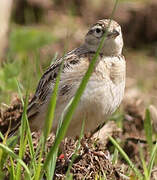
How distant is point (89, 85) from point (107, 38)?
0.51 m

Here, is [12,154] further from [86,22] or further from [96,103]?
[86,22]

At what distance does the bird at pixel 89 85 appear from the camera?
4188mm

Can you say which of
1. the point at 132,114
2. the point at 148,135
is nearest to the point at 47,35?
the point at 132,114

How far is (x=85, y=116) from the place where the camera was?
4.21 meters

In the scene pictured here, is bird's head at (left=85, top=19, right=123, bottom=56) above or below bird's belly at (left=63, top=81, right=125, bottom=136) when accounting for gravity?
above

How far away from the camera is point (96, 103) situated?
418 centimetres

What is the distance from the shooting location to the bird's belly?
4.16 meters

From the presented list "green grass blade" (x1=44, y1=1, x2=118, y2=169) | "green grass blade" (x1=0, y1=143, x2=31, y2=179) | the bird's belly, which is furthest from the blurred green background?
"green grass blade" (x1=44, y1=1, x2=118, y2=169)

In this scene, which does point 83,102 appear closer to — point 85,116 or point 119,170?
point 85,116

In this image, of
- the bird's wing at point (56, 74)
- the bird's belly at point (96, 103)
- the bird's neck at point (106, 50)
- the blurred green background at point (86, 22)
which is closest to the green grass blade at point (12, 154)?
the bird's belly at point (96, 103)

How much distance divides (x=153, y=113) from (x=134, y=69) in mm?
3739

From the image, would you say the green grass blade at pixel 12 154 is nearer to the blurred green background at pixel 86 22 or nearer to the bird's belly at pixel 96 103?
the bird's belly at pixel 96 103

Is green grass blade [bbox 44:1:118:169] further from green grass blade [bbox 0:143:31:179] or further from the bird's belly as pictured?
the bird's belly

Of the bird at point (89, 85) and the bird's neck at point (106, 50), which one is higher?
the bird's neck at point (106, 50)
